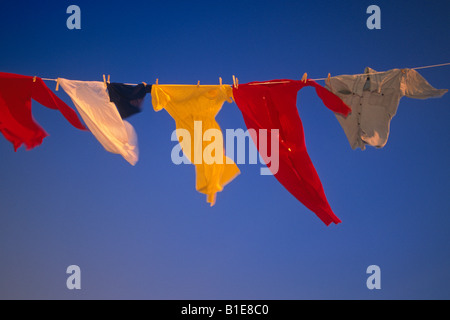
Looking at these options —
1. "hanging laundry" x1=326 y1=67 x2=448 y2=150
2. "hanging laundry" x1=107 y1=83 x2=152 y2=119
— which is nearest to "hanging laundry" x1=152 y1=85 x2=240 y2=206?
"hanging laundry" x1=107 y1=83 x2=152 y2=119

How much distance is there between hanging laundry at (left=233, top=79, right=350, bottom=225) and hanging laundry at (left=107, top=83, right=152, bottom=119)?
923 mm

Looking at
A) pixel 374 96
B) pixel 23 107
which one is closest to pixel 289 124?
pixel 374 96

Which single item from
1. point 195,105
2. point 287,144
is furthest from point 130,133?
point 287,144

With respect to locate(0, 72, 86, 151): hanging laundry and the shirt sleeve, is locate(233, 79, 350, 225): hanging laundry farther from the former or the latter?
locate(0, 72, 86, 151): hanging laundry

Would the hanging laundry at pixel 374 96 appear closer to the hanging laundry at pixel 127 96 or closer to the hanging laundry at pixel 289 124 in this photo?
the hanging laundry at pixel 289 124

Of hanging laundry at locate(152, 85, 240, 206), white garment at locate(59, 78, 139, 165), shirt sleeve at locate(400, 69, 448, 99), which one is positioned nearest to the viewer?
shirt sleeve at locate(400, 69, 448, 99)

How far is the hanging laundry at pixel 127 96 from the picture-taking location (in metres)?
4.42

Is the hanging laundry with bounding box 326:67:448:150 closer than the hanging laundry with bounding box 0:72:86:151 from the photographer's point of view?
Yes

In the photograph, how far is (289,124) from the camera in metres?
4.39

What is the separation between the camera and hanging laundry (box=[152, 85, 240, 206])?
4.43 metres

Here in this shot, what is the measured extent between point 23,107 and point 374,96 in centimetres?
340

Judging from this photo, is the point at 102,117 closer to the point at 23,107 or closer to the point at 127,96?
the point at 127,96

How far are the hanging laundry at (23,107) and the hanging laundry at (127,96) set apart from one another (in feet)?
1.44

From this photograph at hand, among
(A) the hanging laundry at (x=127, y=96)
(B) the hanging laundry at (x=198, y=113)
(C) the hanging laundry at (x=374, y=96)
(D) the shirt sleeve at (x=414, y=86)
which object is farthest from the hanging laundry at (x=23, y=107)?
(D) the shirt sleeve at (x=414, y=86)
